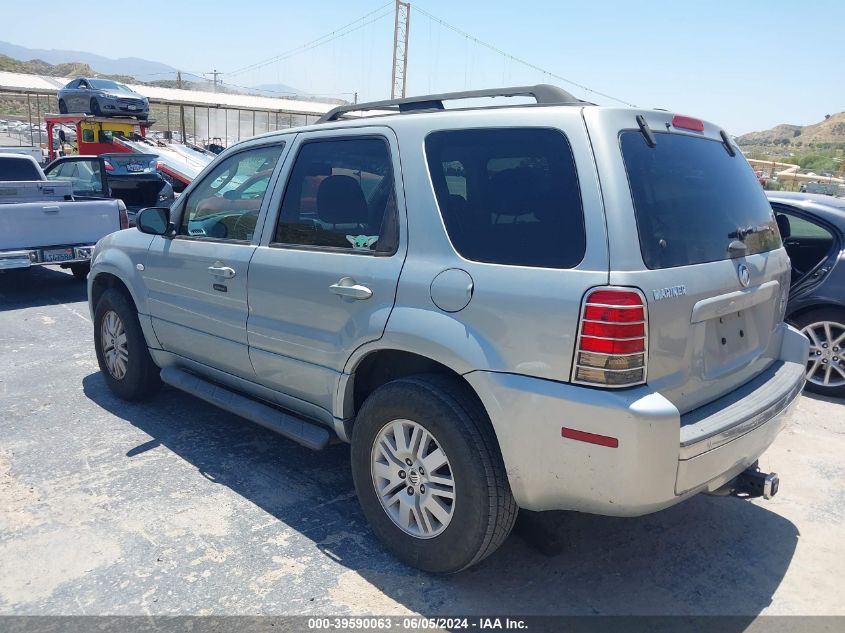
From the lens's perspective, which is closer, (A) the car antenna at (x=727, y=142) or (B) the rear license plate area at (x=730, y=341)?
(B) the rear license plate area at (x=730, y=341)

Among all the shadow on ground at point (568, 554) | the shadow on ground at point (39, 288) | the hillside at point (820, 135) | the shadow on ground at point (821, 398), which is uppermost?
the hillside at point (820, 135)

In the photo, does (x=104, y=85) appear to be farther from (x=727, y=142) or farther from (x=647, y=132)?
(x=647, y=132)

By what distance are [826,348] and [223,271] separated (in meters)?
4.74

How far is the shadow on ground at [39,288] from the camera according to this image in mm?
8481

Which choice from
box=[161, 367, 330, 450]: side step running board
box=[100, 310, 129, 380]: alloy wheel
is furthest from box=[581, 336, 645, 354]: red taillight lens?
box=[100, 310, 129, 380]: alloy wheel

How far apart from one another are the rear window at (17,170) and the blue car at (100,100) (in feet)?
35.9

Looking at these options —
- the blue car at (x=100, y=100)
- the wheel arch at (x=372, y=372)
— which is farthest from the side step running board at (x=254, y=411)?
the blue car at (x=100, y=100)

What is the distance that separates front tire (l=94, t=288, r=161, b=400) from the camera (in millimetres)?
4812

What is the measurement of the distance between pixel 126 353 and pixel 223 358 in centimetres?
128

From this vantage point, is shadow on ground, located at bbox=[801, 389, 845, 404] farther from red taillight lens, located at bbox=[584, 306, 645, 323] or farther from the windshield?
the windshield

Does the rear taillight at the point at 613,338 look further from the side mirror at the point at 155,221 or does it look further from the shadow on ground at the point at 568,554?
the side mirror at the point at 155,221

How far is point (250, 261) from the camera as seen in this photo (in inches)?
148

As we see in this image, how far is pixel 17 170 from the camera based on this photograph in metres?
9.80

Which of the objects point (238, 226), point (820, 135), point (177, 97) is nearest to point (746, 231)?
point (238, 226)
